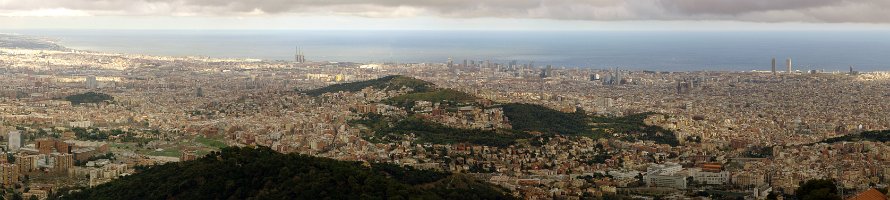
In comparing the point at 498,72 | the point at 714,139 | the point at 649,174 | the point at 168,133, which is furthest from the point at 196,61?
the point at 649,174

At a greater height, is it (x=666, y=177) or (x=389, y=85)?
(x=389, y=85)

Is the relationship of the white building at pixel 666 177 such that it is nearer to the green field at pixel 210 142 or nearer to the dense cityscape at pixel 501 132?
the dense cityscape at pixel 501 132

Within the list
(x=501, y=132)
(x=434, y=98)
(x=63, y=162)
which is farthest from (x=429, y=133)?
(x=63, y=162)

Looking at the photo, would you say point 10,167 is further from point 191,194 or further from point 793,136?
point 793,136

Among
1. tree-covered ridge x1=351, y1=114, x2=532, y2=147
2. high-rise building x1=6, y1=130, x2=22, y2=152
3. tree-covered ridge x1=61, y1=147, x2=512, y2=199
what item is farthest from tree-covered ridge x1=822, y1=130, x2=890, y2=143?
high-rise building x1=6, y1=130, x2=22, y2=152

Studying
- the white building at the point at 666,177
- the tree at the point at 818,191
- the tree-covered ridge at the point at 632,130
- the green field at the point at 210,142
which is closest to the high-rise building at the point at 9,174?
the green field at the point at 210,142

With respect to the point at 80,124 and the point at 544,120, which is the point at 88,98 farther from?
the point at 544,120

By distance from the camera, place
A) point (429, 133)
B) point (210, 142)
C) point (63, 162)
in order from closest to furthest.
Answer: point (63, 162) → point (210, 142) → point (429, 133)
